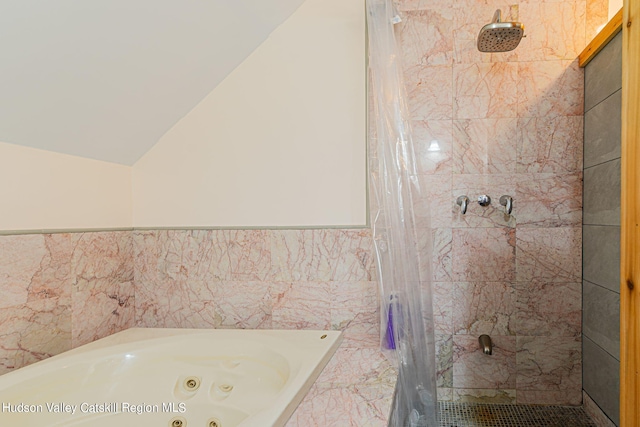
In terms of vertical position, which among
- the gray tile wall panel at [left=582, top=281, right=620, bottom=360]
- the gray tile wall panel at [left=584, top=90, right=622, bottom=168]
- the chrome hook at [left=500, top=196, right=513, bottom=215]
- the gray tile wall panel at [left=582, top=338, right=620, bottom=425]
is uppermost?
the gray tile wall panel at [left=584, top=90, right=622, bottom=168]

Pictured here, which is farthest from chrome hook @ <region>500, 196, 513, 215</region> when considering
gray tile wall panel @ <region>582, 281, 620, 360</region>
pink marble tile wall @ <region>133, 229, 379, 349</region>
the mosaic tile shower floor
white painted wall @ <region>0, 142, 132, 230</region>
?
white painted wall @ <region>0, 142, 132, 230</region>

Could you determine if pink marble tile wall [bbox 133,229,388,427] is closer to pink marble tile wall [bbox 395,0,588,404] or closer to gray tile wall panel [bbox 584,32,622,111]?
pink marble tile wall [bbox 395,0,588,404]

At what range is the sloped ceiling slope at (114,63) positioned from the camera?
3.94ft

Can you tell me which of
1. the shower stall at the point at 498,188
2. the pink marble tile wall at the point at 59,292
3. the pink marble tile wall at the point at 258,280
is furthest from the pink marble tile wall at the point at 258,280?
the shower stall at the point at 498,188

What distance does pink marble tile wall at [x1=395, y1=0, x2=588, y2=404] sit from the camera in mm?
1866

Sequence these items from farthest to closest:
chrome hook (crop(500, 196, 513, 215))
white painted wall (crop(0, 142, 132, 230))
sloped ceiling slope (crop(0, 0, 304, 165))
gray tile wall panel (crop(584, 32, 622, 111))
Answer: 1. chrome hook (crop(500, 196, 513, 215))
2. gray tile wall panel (crop(584, 32, 622, 111))
3. white painted wall (crop(0, 142, 132, 230))
4. sloped ceiling slope (crop(0, 0, 304, 165))

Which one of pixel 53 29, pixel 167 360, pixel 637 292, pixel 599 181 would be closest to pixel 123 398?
pixel 167 360

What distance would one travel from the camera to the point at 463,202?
72.8 inches

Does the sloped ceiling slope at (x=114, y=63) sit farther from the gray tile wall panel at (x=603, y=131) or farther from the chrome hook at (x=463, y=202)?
the gray tile wall panel at (x=603, y=131)

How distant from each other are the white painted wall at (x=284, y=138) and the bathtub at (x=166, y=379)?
573mm

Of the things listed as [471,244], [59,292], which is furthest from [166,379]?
[471,244]

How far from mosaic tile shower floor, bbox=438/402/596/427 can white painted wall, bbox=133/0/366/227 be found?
973mm

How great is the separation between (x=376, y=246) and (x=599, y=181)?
949mm

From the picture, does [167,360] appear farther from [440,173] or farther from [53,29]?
[440,173]
